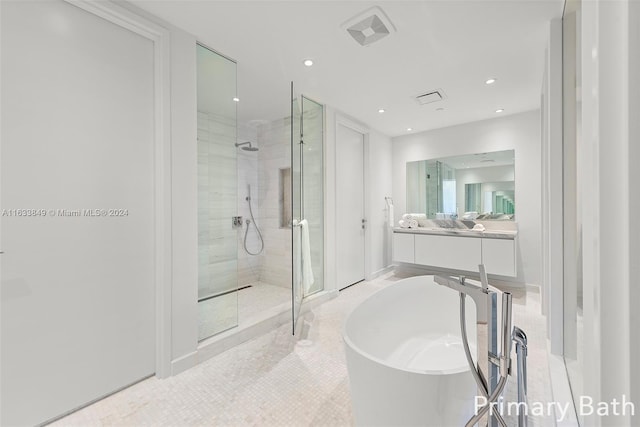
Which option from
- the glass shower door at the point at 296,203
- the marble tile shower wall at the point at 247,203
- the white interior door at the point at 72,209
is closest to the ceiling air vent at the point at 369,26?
the glass shower door at the point at 296,203

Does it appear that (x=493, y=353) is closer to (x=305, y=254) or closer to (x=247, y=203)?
(x=305, y=254)

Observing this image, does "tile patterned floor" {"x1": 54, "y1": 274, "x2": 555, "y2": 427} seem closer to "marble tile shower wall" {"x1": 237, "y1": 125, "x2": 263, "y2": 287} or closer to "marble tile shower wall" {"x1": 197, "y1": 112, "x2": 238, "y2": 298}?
"marble tile shower wall" {"x1": 197, "y1": 112, "x2": 238, "y2": 298}

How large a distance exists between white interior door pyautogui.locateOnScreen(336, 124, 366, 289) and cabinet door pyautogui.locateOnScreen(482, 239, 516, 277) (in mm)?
1662

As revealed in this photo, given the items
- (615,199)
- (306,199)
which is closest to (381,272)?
(306,199)

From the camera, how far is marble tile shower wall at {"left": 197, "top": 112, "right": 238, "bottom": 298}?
7.16 ft

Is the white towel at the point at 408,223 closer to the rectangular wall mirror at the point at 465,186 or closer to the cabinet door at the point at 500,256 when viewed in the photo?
the rectangular wall mirror at the point at 465,186

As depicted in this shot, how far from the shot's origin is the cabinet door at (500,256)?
11.3 ft

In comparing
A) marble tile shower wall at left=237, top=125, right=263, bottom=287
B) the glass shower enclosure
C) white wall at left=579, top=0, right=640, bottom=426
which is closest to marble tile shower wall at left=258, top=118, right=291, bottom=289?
marble tile shower wall at left=237, top=125, right=263, bottom=287

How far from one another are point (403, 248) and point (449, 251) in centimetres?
67

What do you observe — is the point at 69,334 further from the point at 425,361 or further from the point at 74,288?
the point at 425,361

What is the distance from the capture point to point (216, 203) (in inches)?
90.4

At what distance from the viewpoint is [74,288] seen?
1.53 meters

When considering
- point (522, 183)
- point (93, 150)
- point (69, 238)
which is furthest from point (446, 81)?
point (69, 238)
